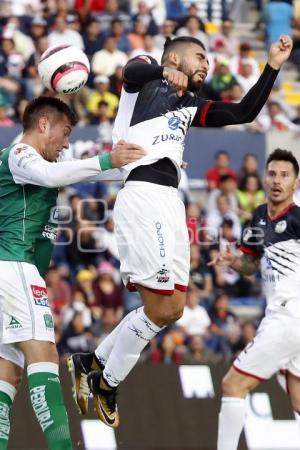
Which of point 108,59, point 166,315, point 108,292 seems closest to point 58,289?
point 108,292

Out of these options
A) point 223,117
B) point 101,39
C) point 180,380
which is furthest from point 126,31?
point 223,117

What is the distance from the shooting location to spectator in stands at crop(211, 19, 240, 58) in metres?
20.3

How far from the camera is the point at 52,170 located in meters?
9.00

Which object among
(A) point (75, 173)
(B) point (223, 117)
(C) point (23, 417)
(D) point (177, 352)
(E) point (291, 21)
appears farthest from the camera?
(E) point (291, 21)

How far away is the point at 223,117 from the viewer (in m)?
9.90

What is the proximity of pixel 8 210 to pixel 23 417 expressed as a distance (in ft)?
13.9

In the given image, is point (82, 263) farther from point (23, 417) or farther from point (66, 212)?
point (23, 417)

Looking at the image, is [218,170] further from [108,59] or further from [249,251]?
[249,251]

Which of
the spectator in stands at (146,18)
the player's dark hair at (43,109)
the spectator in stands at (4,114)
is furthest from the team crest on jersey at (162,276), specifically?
the spectator in stands at (146,18)

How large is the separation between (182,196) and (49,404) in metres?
8.41

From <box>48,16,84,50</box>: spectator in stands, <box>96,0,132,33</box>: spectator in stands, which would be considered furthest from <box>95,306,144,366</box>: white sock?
<box>96,0,132,33</box>: spectator in stands

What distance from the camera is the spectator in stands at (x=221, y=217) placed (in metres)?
17.0

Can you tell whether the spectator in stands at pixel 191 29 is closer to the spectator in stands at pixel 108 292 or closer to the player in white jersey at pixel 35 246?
the spectator in stands at pixel 108 292

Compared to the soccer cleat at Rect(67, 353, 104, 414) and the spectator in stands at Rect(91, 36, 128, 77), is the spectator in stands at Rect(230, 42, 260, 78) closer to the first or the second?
the spectator in stands at Rect(91, 36, 128, 77)
